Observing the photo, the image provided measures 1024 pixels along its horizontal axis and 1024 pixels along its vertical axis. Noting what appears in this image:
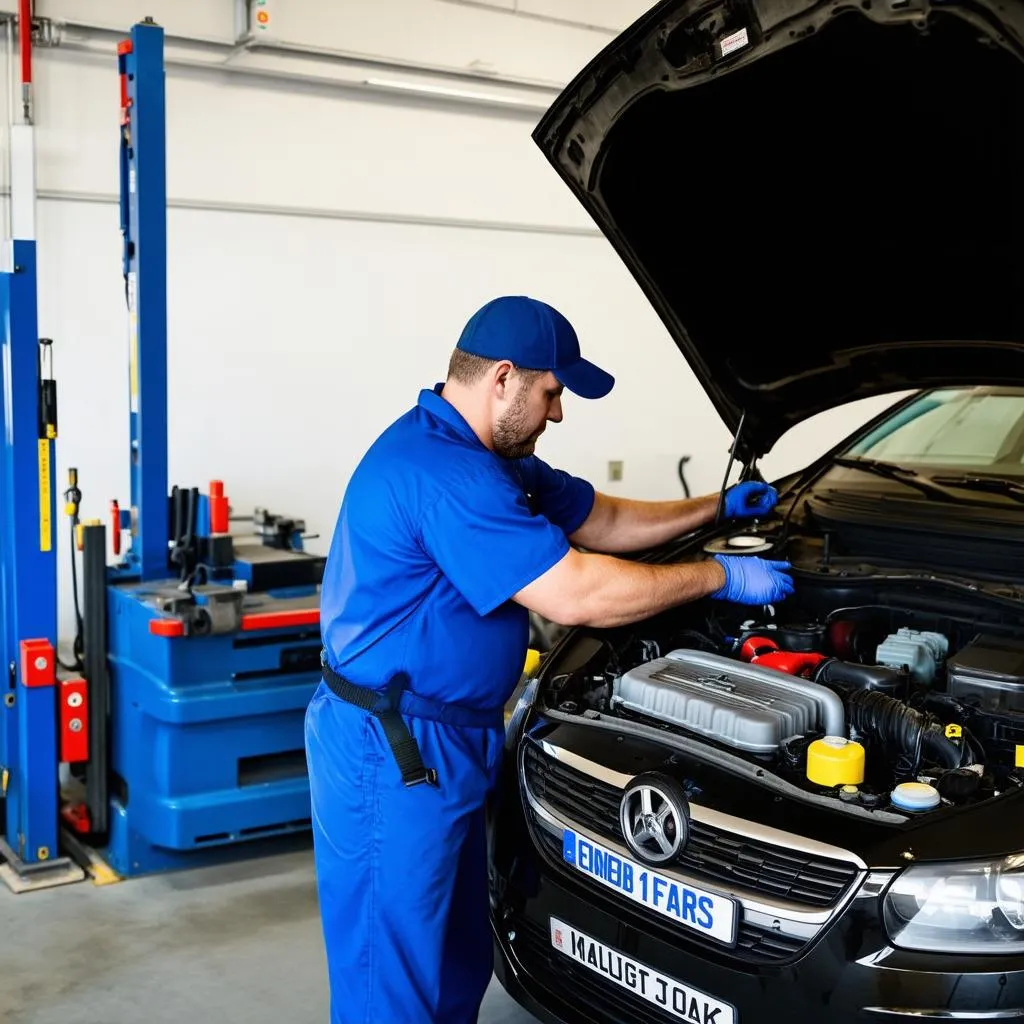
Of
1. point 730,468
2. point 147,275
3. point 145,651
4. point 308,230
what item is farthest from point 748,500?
point 308,230

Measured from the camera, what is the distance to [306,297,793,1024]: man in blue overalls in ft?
6.91

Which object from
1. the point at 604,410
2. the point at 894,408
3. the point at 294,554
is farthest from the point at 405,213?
the point at 894,408

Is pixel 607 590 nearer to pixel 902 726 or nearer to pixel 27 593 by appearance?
pixel 902 726

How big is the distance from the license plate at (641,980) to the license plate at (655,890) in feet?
0.32

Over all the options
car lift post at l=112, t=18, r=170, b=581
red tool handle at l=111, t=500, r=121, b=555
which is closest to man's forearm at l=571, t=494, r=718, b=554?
car lift post at l=112, t=18, r=170, b=581

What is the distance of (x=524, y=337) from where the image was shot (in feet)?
7.19

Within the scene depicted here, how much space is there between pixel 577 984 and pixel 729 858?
0.44 metres

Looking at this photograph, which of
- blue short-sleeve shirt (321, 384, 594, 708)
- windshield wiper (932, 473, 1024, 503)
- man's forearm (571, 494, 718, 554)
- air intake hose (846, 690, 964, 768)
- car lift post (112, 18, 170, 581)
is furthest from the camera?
car lift post (112, 18, 170, 581)

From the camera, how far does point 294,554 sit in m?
3.89

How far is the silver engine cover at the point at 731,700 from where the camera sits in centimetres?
205

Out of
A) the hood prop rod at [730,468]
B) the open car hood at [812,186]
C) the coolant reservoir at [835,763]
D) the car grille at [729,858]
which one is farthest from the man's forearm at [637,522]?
the coolant reservoir at [835,763]

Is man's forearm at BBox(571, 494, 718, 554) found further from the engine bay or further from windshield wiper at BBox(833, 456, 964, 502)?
windshield wiper at BBox(833, 456, 964, 502)

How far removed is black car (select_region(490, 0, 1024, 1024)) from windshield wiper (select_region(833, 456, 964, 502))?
10 millimetres

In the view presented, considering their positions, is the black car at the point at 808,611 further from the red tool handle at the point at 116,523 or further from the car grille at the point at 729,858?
the red tool handle at the point at 116,523
